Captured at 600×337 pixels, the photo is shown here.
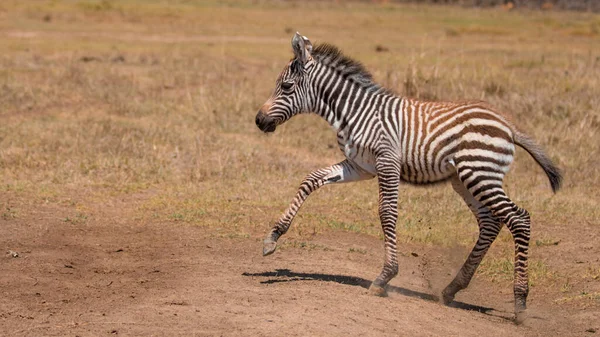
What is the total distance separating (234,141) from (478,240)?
5.72 meters

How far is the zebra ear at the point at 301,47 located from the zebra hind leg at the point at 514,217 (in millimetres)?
1714

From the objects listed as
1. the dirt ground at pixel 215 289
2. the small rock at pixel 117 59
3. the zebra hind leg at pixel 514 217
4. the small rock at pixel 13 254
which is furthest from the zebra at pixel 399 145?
the small rock at pixel 117 59

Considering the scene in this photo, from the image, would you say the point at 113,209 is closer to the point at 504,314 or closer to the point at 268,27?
the point at 504,314

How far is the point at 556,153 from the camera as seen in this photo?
1249 cm

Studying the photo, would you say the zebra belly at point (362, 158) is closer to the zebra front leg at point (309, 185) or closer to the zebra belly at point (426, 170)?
the zebra front leg at point (309, 185)

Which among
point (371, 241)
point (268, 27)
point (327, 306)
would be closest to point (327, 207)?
point (371, 241)

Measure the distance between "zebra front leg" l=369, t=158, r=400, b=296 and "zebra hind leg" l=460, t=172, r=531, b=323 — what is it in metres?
0.57

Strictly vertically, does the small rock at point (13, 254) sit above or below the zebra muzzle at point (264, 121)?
below

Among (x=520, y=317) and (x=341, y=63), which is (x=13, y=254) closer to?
(x=341, y=63)

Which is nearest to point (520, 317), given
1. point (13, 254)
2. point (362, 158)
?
point (362, 158)

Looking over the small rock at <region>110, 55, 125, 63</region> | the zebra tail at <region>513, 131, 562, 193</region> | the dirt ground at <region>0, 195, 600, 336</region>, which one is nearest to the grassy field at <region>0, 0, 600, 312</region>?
the small rock at <region>110, 55, 125, 63</region>

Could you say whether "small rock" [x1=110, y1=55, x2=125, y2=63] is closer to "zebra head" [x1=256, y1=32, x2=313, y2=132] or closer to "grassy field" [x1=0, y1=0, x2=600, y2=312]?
"grassy field" [x1=0, y1=0, x2=600, y2=312]

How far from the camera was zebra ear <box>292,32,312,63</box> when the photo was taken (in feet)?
23.7

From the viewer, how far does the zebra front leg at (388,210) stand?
701 centimetres
